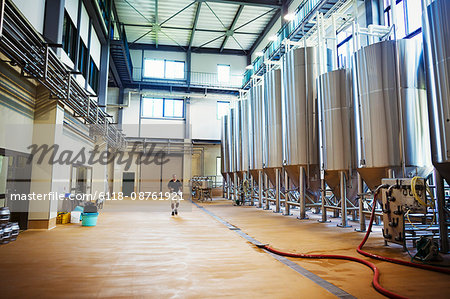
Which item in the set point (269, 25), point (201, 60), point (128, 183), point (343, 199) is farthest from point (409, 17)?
point (128, 183)

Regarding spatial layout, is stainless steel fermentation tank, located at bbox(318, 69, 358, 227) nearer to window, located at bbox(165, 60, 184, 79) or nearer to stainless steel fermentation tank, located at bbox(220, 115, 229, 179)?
stainless steel fermentation tank, located at bbox(220, 115, 229, 179)

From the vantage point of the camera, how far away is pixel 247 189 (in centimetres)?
1725

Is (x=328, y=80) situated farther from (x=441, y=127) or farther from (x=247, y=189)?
(x=247, y=189)

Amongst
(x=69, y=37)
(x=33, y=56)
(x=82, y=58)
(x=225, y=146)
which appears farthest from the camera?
(x=225, y=146)

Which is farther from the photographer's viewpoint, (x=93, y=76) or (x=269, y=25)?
(x=269, y=25)

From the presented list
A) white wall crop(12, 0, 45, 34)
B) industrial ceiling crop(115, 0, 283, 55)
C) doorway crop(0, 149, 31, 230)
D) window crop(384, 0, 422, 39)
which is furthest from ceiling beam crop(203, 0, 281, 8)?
doorway crop(0, 149, 31, 230)

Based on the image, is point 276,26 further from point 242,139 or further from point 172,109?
point 172,109

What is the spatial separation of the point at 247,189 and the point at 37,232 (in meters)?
11.2

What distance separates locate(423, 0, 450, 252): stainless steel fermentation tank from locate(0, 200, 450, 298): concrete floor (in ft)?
5.16

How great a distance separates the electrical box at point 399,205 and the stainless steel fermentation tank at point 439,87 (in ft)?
1.50

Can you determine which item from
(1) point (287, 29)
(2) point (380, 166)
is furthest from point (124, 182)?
(2) point (380, 166)

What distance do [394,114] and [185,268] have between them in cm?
598

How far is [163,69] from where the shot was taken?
2547cm

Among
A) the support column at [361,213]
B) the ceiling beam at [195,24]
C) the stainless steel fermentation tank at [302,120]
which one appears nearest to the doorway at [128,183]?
the ceiling beam at [195,24]
